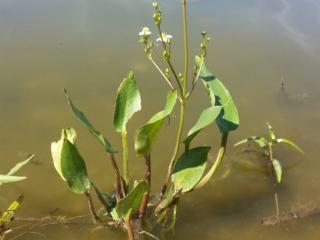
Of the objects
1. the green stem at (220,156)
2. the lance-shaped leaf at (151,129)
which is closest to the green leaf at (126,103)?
the lance-shaped leaf at (151,129)

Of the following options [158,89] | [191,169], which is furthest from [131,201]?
[158,89]

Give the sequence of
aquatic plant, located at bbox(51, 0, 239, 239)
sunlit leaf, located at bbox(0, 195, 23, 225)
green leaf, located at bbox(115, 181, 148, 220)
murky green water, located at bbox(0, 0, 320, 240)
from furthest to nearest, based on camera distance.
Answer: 1. murky green water, located at bbox(0, 0, 320, 240)
2. sunlit leaf, located at bbox(0, 195, 23, 225)
3. aquatic plant, located at bbox(51, 0, 239, 239)
4. green leaf, located at bbox(115, 181, 148, 220)

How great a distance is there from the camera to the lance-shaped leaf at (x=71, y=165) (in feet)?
5.11

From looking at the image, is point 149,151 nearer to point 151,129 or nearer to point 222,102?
point 151,129

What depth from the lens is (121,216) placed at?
5.26 feet

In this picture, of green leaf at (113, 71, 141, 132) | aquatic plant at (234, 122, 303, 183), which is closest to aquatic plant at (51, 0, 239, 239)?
green leaf at (113, 71, 141, 132)

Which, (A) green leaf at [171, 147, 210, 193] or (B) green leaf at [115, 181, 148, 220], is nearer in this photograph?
(B) green leaf at [115, 181, 148, 220]

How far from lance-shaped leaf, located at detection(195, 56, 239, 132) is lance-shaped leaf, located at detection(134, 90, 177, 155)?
6.5 inches

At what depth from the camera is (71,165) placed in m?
1.59

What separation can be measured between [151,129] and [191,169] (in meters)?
0.22

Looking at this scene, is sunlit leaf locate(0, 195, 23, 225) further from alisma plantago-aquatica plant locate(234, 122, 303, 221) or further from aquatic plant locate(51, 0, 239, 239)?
alisma plantago-aquatica plant locate(234, 122, 303, 221)

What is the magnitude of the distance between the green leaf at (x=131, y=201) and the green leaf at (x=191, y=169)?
8.4 inches

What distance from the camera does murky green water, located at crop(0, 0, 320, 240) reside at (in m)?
1.95

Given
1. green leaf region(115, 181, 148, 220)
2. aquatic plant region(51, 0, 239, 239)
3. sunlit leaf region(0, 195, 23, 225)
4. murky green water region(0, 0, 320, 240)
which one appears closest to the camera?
green leaf region(115, 181, 148, 220)
